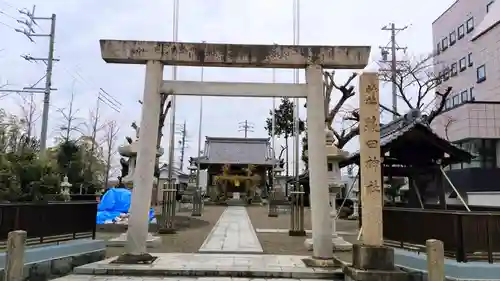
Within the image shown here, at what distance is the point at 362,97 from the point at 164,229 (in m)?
9.86

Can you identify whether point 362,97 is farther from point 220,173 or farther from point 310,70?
point 220,173

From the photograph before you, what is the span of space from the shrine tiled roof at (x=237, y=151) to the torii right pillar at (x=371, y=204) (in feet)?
116

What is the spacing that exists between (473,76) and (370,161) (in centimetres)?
2666

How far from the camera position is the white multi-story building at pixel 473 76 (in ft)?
83.0

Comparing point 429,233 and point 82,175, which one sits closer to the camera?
point 429,233

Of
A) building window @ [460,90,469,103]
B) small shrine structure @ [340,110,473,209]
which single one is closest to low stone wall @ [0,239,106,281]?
Answer: small shrine structure @ [340,110,473,209]

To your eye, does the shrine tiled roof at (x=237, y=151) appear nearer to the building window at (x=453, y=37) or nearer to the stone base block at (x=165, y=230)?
the building window at (x=453, y=37)

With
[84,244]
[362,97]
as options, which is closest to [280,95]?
[362,97]

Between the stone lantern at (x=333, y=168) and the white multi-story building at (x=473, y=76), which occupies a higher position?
the white multi-story building at (x=473, y=76)

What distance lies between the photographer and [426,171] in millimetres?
12977

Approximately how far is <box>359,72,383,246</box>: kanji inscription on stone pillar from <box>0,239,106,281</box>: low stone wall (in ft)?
20.0

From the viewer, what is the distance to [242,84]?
992 cm

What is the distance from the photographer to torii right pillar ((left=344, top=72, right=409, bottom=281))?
7.35 m

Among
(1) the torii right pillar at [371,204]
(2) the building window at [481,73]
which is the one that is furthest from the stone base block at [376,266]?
(2) the building window at [481,73]
